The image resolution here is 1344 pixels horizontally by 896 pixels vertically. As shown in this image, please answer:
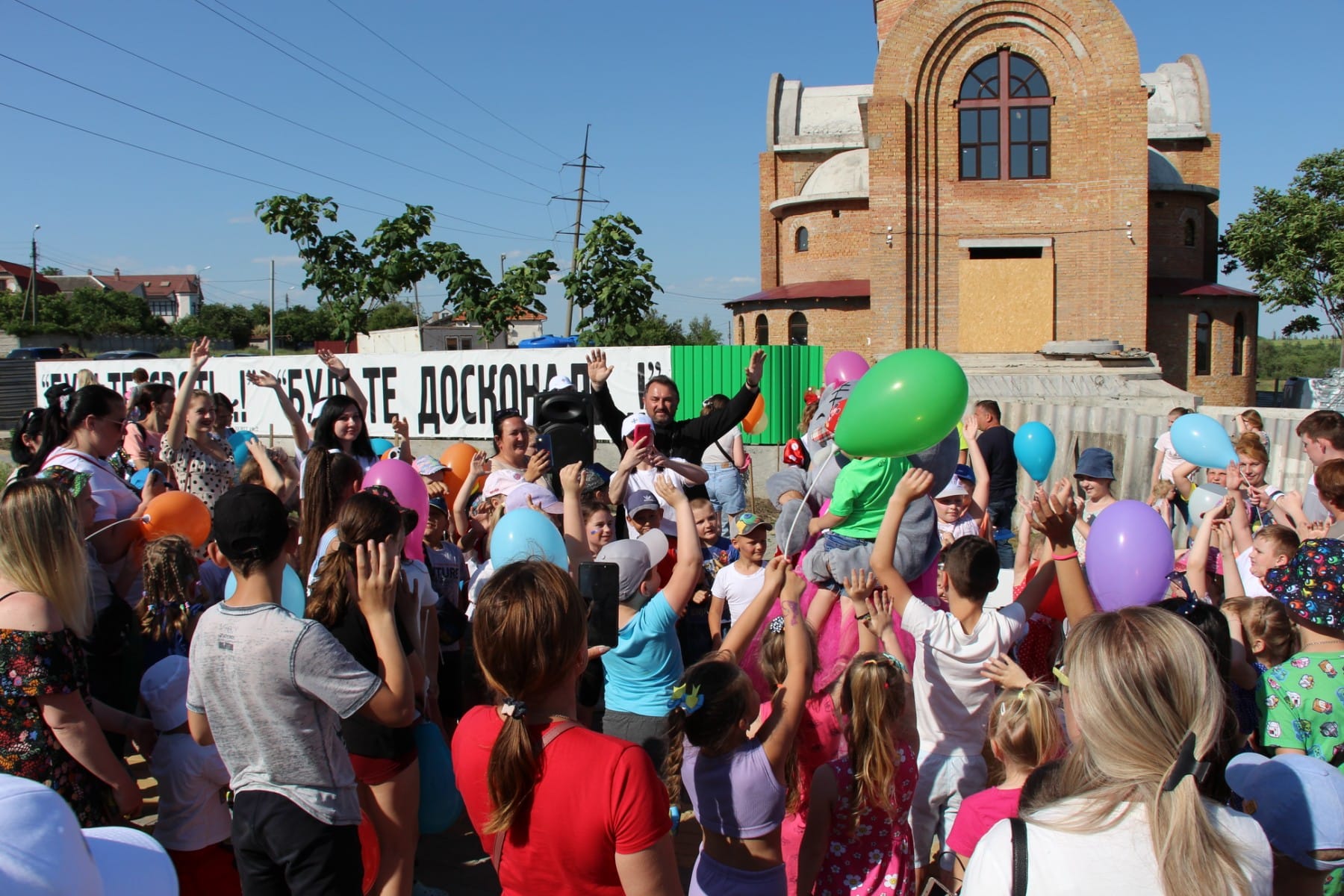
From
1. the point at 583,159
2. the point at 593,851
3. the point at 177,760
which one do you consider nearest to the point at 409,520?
the point at 177,760

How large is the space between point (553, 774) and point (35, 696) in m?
1.71

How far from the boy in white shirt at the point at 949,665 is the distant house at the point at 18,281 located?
99.5 metres

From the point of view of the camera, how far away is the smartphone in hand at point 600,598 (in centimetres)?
266

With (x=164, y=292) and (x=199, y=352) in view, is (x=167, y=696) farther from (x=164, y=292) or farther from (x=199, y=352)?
(x=164, y=292)

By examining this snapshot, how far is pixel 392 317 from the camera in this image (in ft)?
193

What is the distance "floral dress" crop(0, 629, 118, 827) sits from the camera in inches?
103

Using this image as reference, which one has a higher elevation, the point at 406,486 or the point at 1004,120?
the point at 1004,120

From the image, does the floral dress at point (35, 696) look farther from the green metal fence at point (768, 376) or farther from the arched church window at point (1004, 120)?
the arched church window at point (1004, 120)

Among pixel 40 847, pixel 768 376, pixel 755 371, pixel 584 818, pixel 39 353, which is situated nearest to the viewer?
pixel 40 847

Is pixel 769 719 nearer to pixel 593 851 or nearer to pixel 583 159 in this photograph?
pixel 593 851

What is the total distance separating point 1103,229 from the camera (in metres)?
22.6

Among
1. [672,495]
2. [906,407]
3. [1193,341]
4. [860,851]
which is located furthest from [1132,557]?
[1193,341]

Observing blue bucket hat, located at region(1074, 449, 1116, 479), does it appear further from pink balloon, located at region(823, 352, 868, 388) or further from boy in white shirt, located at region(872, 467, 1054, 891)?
boy in white shirt, located at region(872, 467, 1054, 891)

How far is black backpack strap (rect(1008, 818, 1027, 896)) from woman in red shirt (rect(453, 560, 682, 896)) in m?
0.69
